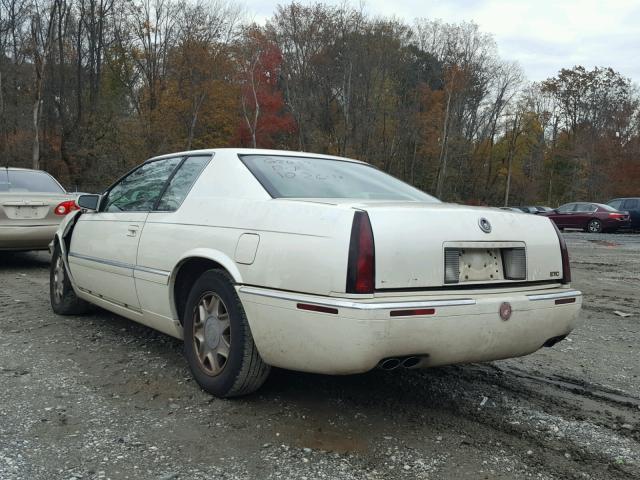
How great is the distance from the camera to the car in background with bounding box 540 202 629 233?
79.6 ft

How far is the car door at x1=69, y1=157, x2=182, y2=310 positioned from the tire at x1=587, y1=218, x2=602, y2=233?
23.9 m

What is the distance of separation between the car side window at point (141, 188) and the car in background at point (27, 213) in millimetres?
3820

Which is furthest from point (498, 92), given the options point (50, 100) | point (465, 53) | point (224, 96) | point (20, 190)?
point (20, 190)

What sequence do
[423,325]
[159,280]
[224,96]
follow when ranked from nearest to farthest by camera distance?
[423,325] → [159,280] → [224,96]

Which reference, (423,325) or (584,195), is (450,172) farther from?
(423,325)

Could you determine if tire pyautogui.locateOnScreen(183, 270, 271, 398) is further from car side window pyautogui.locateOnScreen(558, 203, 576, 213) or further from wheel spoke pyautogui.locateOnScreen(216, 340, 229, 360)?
car side window pyautogui.locateOnScreen(558, 203, 576, 213)

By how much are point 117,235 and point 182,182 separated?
72 cm

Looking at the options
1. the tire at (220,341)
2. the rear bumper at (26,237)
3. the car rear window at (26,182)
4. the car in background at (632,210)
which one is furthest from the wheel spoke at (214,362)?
the car in background at (632,210)

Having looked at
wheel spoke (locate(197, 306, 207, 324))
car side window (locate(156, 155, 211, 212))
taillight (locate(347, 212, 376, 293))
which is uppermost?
car side window (locate(156, 155, 211, 212))

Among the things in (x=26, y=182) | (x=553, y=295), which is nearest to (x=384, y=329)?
(x=553, y=295)

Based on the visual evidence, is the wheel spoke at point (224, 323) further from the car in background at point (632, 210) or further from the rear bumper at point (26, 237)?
the car in background at point (632, 210)

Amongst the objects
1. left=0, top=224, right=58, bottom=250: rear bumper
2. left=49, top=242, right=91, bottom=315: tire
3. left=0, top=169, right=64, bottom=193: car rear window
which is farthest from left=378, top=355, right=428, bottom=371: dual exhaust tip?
left=0, top=169, right=64, bottom=193: car rear window

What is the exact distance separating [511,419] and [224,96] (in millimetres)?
36968

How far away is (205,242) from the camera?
10.8ft
